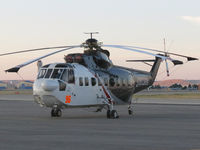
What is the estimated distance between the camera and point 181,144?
14141mm

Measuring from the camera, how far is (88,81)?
2661 centimetres

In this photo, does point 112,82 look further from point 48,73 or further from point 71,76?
point 48,73

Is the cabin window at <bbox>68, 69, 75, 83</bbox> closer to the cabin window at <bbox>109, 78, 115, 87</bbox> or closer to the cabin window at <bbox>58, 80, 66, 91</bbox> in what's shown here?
the cabin window at <bbox>58, 80, 66, 91</bbox>

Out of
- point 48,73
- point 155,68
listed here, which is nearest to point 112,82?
point 48,73

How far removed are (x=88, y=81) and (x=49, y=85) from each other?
3.05 m

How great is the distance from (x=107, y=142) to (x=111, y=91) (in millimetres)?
13685

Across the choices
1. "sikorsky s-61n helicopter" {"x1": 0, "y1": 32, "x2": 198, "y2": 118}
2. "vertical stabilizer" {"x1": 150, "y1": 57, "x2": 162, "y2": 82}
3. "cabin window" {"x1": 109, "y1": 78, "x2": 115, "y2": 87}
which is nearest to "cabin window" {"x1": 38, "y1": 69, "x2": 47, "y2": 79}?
"sikorsky s-61n helicopter" {"x1": 0, "y1": 32, "x2": 198, "y2": 118}

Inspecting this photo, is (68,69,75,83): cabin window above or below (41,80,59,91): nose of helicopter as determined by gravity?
above

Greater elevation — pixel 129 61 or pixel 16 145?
pixel 129 61

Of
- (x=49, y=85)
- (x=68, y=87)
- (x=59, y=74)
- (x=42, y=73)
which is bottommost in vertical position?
(x=68, y=87)

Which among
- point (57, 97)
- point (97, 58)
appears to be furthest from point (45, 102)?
point (97, 58)

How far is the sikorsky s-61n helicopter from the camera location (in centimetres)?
2466

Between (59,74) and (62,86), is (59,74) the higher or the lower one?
the higher one

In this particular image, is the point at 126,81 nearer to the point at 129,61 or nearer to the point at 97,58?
the point at 97,58
